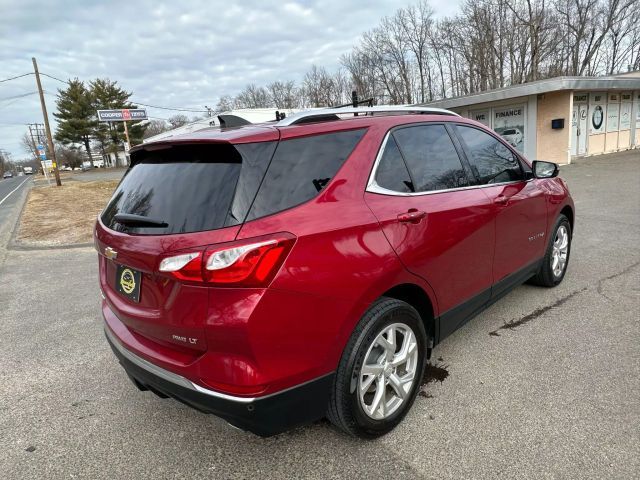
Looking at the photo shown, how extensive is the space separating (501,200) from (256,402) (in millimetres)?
2347

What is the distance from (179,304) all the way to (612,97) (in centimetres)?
2263

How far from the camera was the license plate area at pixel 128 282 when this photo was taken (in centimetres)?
212

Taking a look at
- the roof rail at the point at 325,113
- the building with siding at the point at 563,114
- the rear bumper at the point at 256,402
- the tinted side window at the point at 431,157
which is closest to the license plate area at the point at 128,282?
the rear bumper at the point at 256,402

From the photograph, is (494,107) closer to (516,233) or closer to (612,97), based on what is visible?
(612,97)

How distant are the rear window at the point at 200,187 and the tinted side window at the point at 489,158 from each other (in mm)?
1792

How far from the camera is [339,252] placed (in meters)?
1.98

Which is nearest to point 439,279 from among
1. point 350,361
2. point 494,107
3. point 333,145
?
point 350,361

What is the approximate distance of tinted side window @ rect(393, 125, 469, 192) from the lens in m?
2.58

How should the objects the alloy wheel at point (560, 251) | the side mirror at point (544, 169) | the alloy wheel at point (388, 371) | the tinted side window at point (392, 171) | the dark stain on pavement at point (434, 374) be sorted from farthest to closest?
1. the alloy wheel at point (560, 251)
2. the side mirror at point (544, 169)
3. the dark stain on pavement at point (434, 374)
4. the tinted side window at point (392, 171)
5. the alloy wheel at point (388, 371)

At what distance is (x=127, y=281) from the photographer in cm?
221

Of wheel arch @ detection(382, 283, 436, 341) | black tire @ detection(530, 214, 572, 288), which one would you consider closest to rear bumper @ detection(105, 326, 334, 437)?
wheel arch @ detection(382, 283, 436, 341)

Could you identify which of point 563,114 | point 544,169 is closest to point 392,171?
point 544,169

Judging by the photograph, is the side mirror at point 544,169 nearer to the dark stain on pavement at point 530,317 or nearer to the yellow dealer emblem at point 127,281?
the dark stain on pavement at point 530,317

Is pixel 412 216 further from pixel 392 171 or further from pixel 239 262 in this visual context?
pixel 239 262
